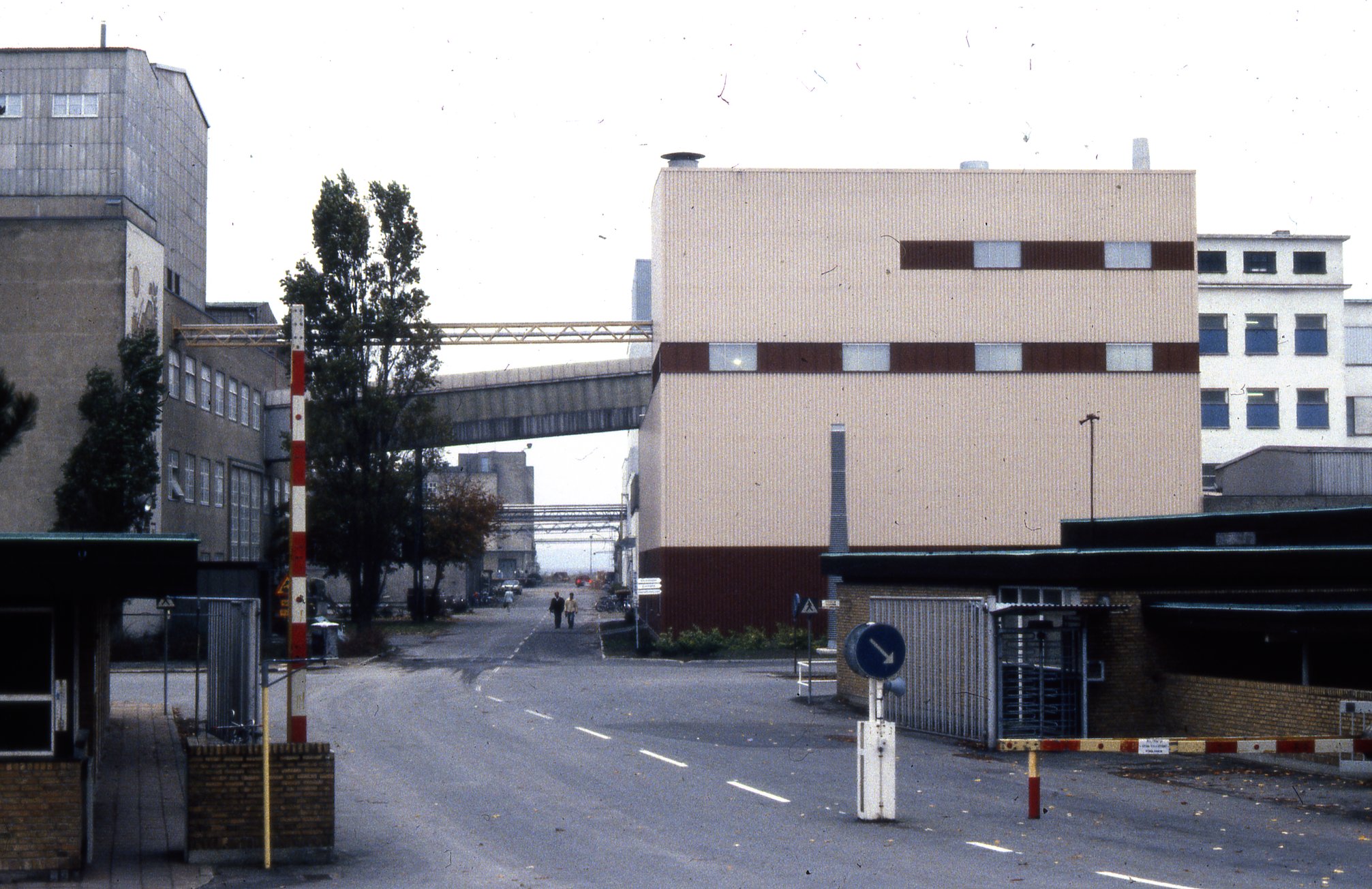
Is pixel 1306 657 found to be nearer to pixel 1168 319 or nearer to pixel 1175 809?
pixel 1175 809

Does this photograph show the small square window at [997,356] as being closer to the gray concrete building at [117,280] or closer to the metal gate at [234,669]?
the gray concrete building at [117,280]

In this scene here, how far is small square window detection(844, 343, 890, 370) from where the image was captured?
166 ft

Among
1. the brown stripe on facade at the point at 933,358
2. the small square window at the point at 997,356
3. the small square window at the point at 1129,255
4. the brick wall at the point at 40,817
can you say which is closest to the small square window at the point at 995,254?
the small square window at the point at 997,356

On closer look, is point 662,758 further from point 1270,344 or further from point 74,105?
point 1270,344

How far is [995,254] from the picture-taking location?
167 ft

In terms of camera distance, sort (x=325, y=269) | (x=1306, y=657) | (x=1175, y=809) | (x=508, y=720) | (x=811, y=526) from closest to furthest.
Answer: (x=1175, y=809) < (x=1306, y=657) < (x=508, y=720) < (x=811, y=526) < (x=325, y=269)

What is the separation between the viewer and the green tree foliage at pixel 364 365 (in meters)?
55.6

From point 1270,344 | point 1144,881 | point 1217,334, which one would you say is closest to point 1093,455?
point 1217,334

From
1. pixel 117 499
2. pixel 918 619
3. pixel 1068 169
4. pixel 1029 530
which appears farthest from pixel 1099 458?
pixel 117 499

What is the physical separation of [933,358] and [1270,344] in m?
25.4

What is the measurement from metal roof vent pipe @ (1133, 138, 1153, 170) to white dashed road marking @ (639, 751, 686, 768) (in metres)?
48.3

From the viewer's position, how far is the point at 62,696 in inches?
526

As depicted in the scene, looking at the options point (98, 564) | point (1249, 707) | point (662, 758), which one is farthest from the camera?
point (662, 758)

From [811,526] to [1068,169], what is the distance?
50.0 ft
